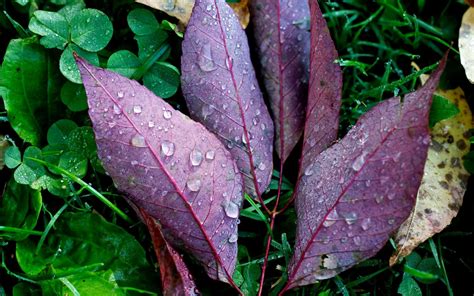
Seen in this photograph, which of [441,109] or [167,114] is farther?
[441,109]

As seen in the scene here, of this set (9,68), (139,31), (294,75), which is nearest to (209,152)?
(294,75)

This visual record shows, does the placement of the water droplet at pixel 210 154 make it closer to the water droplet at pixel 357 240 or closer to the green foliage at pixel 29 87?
the water droplet at pixel 357 240

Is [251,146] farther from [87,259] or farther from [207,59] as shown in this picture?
[87,259]

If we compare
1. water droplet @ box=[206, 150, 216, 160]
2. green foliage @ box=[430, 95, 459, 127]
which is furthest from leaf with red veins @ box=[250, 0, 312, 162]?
green foliage @ box=[430, 95, 459, 127]

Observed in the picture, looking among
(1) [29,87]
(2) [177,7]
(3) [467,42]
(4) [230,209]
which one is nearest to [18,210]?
(1) [29,87]

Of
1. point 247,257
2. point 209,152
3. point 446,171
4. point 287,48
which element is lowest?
point 247,257

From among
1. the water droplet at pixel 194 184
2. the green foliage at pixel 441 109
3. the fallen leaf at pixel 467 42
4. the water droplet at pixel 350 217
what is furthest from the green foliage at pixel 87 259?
the fallen leaf at pixel 467 42

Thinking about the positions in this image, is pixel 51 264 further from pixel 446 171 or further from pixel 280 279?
pixel 446 171
